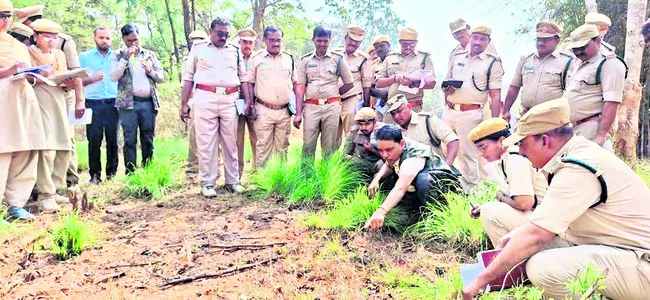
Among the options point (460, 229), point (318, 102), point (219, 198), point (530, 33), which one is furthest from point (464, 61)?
point (530, 33)

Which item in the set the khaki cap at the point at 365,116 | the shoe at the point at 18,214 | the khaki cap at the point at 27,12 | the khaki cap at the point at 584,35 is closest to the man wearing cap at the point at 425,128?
the khaki cap at the point at 365,116

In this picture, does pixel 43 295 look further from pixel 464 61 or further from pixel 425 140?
pixel 464 61

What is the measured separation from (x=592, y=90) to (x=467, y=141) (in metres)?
1.44

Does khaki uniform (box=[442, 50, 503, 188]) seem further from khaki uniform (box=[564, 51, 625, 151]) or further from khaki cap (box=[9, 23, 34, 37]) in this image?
khaki cap (box=[9, 23, 34, 37])

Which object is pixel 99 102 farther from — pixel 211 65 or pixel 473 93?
pixel 473 93

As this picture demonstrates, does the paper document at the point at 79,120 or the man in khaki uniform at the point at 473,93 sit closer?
the paper document at the point at 79,120

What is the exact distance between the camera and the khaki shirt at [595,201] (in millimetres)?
2117

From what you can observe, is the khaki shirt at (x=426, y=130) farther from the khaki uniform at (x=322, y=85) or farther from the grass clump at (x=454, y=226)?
the khaki uniform at (x=322, y=85)

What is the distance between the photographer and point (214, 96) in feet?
16.4

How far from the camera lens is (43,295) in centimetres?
276

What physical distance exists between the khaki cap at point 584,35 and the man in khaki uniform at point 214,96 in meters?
3.23

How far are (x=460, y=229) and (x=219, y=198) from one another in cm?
260

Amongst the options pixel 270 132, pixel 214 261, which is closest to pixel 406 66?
pixel 270 132

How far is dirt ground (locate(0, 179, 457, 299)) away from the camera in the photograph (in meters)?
2.83
